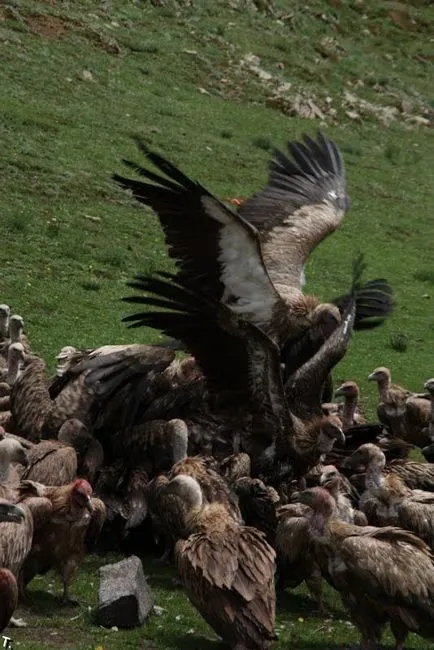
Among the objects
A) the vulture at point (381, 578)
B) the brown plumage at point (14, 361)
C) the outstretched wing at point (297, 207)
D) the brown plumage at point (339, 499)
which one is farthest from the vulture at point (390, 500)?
the brown plumage at point (14, 361)

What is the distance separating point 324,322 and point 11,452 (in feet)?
11.9

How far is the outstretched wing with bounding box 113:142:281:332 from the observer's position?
437 inches

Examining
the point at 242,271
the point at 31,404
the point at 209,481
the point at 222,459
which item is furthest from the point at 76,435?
the point at 242,271

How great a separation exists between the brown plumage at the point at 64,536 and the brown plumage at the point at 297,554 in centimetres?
144

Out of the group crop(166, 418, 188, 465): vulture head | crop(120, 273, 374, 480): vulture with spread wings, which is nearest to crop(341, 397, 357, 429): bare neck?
crop(120, 273, 374, 480): vulture with spread wings

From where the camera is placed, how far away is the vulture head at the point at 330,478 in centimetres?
1050

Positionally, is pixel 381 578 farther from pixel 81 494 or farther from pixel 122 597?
pixel 81 494

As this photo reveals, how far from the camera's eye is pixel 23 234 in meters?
20.0

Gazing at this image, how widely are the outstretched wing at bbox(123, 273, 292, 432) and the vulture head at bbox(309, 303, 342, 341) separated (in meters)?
1.59

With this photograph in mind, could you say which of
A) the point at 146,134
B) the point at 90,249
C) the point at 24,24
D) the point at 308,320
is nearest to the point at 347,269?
the point at 90,249

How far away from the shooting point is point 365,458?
11.1m

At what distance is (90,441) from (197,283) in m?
1.63

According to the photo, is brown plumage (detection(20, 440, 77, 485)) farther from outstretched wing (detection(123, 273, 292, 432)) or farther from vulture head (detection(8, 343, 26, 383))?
vulture head (detection(8, 343, 26, 383))

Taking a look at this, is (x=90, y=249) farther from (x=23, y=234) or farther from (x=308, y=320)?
(x=308, y=320)
